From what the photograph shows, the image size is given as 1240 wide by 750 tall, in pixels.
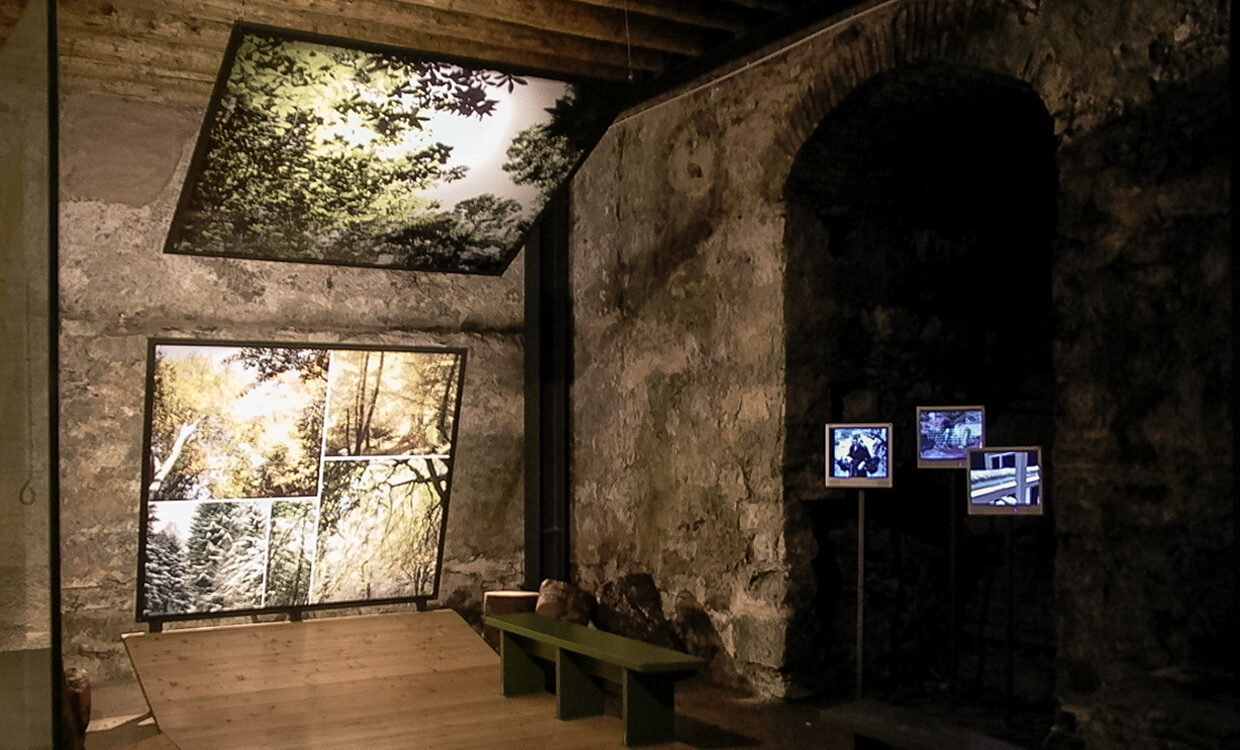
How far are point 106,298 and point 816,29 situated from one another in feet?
15.3

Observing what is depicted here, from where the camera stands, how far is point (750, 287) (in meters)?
6.59

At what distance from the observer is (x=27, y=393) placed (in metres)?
2.89

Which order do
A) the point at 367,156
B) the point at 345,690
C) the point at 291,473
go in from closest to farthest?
the point at 367,156
the point at 345,690
the point at 291,473

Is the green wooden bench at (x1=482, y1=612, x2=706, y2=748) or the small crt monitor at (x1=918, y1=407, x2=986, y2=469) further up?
the small crt monitor at (x1=918, y1=407, x2=986, y2=469)

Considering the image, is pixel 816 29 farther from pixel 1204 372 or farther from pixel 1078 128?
pixel 1204 372

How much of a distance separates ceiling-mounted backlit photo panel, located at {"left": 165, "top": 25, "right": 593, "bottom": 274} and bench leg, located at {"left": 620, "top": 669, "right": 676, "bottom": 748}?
291cm

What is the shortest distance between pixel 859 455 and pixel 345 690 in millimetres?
3017

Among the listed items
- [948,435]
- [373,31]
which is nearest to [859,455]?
[948,435]

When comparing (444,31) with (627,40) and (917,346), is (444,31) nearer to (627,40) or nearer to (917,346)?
(627,40)

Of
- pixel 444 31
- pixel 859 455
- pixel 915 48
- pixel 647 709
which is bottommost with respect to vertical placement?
pixel 647 709

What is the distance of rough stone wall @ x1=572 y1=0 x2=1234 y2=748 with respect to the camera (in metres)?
4.28

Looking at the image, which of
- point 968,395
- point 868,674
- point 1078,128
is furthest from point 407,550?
point 1078,128

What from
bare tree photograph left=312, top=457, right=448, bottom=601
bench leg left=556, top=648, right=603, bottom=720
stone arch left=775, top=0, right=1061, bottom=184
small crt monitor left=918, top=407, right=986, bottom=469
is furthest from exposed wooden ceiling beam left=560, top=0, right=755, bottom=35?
bench leg left=556, top=648, right=603, bottom=720

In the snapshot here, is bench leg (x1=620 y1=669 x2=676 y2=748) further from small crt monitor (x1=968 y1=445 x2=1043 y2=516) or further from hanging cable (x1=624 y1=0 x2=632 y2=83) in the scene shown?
hanging cable (x1=624 y1=0 x2=632 y2=83)
